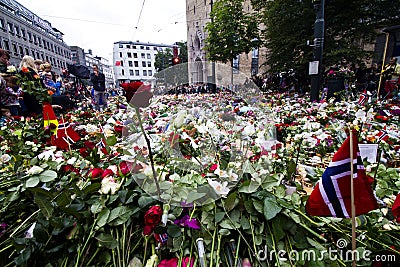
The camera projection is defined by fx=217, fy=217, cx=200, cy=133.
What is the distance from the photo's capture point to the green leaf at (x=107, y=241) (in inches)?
24.2

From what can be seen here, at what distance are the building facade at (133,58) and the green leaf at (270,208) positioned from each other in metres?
66.8

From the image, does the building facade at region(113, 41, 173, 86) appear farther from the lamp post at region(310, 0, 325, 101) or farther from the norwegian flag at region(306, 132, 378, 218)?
the norwegian flag at region(306, 132, 378, 218)

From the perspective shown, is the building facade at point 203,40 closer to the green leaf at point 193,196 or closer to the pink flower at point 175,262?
the green leaf at point 193,196

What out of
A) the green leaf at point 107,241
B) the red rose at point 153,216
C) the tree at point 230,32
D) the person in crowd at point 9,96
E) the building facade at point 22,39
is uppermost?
the building facade at point 22,39

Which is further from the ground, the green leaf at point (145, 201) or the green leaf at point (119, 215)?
the green leaf at point (145, 201)

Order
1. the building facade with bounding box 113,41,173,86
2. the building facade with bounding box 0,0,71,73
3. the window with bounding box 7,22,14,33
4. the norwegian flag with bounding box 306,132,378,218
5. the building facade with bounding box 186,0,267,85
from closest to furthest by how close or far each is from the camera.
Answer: the norwegian flag with bounding box 306,132,378,218, the building facade with bounding box 186,0,267,85, the building facade with bounding box 0,0,71,73, the window with bounding box 7,22,14,33, the building facade with bounding box 113,41,173,86

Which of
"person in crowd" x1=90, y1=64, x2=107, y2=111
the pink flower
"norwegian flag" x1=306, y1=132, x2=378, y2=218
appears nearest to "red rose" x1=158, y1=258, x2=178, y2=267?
the pink flower

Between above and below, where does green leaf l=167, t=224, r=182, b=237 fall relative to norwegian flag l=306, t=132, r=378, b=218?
below

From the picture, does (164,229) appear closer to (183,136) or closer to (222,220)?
(222,220)

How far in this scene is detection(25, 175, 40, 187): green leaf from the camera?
727 millimetres

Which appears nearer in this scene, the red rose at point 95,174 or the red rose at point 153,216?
the red rose at point 153,216

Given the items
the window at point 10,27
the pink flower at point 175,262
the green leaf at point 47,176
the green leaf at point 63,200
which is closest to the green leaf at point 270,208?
the pink flower at point 175,262

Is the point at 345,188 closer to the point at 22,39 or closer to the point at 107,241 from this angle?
the point at 107,241

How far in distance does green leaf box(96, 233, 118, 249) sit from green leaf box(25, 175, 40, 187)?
31cm
